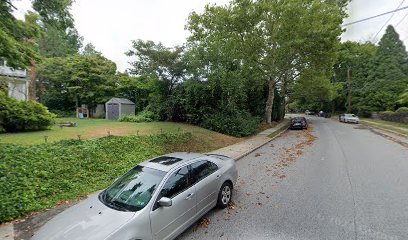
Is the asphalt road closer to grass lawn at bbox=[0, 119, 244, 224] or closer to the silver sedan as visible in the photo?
the silver sedan

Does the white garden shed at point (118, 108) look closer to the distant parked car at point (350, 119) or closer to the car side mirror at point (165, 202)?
the car side mirror at point (165, 202)

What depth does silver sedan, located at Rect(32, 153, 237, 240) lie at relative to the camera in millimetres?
3291

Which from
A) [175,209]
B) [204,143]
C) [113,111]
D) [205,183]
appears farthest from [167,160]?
[113,111]

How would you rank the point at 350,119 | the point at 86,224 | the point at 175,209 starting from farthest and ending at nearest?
the point at 350,119 → the point at 175,209 → the point at 86,224

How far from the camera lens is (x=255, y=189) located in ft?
21.4

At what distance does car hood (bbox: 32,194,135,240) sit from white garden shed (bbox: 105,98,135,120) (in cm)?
2095

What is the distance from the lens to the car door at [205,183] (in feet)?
15.4

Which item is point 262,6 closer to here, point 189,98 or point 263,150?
point 189,98

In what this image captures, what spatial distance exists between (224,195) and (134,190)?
2.29 m

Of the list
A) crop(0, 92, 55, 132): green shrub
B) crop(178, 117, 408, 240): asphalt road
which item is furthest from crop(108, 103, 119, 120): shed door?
crop(178, 117, 408, 240): asphalt road

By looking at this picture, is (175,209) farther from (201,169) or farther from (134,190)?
(201,169)

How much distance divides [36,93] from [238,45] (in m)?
26.5

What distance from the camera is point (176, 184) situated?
431cm

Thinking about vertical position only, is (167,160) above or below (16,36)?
below
